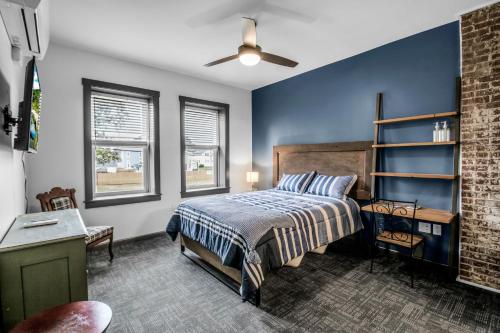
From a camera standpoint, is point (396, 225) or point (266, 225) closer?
point (266, 225)

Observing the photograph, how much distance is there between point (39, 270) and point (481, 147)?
3741 millimetres

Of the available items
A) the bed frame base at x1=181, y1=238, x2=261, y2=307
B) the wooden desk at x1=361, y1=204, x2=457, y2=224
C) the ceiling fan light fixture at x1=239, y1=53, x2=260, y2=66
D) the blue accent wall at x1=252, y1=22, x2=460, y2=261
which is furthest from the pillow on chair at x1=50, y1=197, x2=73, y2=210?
the wooden desk at x1=361, y1=204, x2=457, y2=224

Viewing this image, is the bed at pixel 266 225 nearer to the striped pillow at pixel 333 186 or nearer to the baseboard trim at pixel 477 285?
the striped pillow at pixel 333 186

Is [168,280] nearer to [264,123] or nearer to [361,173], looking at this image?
[361,173]

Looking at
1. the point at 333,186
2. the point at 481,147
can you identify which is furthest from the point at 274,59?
the point at 481,147

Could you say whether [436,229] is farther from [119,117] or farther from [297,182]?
[119,117]

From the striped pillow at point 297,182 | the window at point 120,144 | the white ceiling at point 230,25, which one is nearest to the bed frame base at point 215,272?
the window at point 120,144

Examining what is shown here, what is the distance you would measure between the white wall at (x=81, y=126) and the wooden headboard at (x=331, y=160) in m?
1.73

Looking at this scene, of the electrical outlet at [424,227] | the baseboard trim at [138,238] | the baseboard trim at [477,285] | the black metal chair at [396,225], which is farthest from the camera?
the baseboard trim at [138,238]

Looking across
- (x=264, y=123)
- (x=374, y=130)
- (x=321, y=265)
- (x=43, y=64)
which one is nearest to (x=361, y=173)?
(x=374, y=130)

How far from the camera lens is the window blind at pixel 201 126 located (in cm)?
456

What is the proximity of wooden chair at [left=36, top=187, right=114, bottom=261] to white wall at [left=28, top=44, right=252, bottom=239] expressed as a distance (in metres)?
0.23

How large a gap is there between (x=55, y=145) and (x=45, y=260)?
238cm

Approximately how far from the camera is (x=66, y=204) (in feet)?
10.0
